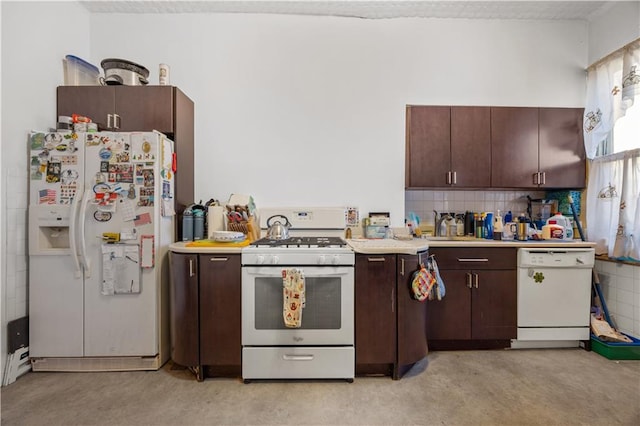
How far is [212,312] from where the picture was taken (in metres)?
2.04

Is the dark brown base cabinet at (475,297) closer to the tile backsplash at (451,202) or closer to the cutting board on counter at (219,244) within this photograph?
the tile backsplash at (451,202)

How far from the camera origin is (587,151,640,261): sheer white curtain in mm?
2455

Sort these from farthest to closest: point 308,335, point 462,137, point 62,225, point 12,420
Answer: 1. point 462,137
2. point 62,225
3. point 308,335
4. point 12,420

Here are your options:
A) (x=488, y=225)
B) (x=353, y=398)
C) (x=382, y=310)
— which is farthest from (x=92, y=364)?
(x=488, y=225)

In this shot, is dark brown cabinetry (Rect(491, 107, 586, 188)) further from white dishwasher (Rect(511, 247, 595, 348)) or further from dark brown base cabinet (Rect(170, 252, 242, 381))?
dark brown base cabinet (Rect(170, 252, 242, 381))

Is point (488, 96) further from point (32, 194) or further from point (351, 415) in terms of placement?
point (32, 194)

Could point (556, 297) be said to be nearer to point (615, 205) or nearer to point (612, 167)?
point (615, 205)

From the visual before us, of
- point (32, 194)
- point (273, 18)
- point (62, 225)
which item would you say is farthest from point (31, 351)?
point (273, 18)

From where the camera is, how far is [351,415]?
172cm

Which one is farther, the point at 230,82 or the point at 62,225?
the point at 230,82

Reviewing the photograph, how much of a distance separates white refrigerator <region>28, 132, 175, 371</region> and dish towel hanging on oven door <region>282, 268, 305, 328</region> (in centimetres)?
101

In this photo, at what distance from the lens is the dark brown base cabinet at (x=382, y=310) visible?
2.04 meters

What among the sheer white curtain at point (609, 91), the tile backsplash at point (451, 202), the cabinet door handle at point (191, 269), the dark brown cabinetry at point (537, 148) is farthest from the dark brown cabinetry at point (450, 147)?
the cabinet door handle at point (191, 269)

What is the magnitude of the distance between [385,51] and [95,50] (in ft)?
9.18
